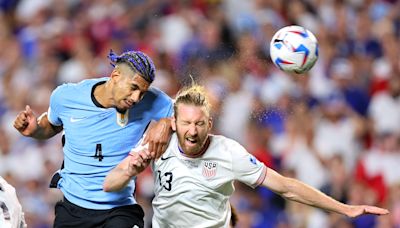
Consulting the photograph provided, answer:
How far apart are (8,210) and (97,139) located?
157cm

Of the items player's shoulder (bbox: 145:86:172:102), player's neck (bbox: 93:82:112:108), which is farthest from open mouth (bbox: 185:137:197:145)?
player's neck (bbox: 93:82:112:108)

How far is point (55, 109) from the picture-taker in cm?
823

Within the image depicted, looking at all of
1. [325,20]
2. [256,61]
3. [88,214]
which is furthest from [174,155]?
[325,20]

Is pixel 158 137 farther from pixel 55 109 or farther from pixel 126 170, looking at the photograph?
pixel 55 109

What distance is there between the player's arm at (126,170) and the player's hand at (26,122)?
0.86 metres

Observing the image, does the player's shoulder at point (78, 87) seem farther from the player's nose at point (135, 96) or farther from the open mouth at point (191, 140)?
the open mouth at point (191, 140)

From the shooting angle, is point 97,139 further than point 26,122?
No

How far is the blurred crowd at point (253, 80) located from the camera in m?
12.2

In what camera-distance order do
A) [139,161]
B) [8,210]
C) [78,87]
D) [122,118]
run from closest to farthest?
[8,210] < [139,161] < [122,118] < [78,87]

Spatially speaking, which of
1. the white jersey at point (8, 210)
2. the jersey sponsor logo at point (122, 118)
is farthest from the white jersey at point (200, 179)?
the white jersey at point (8, 210)

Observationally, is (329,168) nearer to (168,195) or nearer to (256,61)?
(256,61)

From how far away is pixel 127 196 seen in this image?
26.2ft

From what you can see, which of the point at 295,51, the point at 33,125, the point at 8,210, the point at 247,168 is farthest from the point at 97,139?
the point at 295,51

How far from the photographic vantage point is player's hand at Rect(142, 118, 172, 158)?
7574 millimetres
